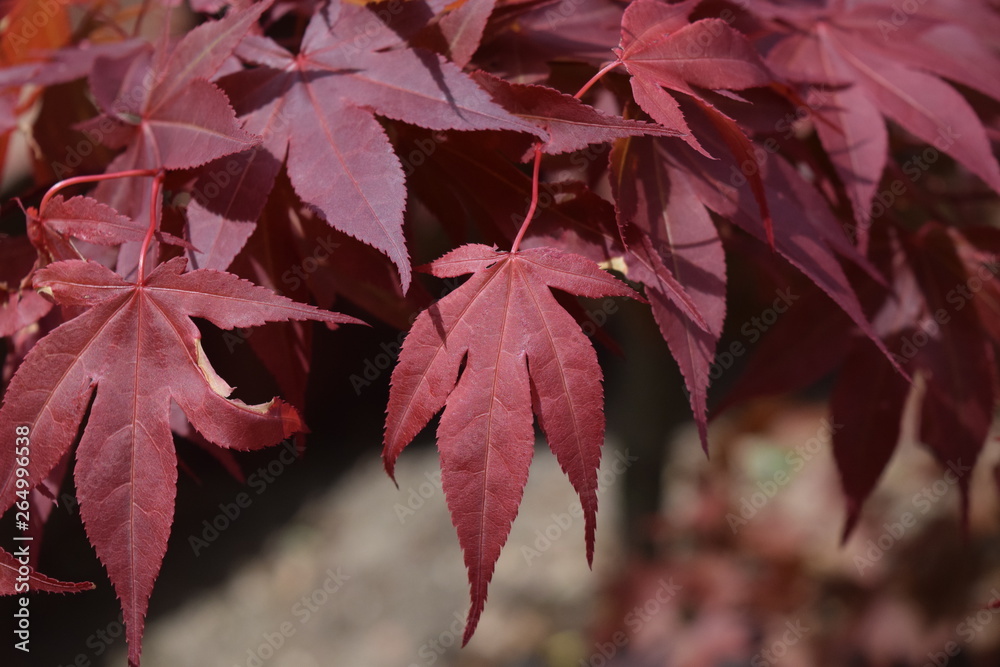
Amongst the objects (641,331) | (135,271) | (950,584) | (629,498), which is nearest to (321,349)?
(629,498)

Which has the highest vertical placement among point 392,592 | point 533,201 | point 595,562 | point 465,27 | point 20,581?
point 465,27

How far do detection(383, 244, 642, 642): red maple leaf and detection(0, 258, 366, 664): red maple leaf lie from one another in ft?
0.29

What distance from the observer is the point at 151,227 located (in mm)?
586

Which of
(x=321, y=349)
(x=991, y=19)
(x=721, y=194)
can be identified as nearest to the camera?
(x=721, y=194)

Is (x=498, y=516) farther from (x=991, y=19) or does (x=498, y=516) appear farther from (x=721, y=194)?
(x=991, y=19)

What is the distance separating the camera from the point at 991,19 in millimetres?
912

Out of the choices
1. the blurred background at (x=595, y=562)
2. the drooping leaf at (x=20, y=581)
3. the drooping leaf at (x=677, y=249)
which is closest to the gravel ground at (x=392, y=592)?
the blurred background at (x=595, y=562)

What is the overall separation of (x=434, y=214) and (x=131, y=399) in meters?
0.31

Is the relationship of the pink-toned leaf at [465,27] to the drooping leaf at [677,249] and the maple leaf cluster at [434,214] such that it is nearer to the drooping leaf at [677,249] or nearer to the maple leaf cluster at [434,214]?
the maple leaf cluster at [434,214]

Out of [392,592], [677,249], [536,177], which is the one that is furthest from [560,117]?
[392,592]

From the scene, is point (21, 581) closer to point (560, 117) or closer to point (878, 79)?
point (560, 117)

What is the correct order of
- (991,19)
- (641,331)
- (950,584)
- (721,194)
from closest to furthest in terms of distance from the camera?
(721,194) < (991,19) < (641,331) < (950,584)

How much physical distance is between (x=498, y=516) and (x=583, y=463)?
8 centimetres

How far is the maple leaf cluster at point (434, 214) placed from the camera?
0.55 m
